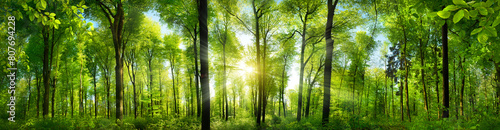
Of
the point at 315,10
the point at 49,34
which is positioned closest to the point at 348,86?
the point at 315,10

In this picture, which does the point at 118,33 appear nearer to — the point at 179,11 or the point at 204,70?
the point at 179,11

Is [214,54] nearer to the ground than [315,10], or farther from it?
nearer to the ground

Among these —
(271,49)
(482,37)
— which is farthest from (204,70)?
(271,49)

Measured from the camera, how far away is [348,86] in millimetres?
23156

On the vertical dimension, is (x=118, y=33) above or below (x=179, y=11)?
below

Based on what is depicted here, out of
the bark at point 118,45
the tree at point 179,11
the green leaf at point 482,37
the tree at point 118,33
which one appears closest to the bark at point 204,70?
the green leaf at point 482,37

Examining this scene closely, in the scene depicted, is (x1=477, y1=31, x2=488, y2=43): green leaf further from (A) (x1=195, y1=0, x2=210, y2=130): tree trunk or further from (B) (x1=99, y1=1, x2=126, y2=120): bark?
(B) (x1=99, y1=1, x2=126, y2=120): bark

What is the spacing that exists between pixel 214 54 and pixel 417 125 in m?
17.7

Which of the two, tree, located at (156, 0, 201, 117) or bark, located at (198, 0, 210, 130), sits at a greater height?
tree, located at (156, 0, 201, 117)

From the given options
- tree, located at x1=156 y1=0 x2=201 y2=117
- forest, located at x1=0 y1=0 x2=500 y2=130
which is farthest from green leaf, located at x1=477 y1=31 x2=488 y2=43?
tree, located at x1=156 y1=0 x2=201 y2=117

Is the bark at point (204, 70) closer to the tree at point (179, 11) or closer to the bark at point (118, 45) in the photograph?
the tree at point (179, 11)

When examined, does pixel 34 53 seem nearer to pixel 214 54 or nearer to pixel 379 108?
pixel 214 54

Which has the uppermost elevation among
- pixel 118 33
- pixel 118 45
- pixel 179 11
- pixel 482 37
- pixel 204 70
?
pixel 179 11

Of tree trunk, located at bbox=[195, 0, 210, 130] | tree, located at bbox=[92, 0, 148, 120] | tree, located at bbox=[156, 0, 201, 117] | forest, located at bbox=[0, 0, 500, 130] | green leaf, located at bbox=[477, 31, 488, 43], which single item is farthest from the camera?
tree, located at bbox=[156, 0, 201, 117]
